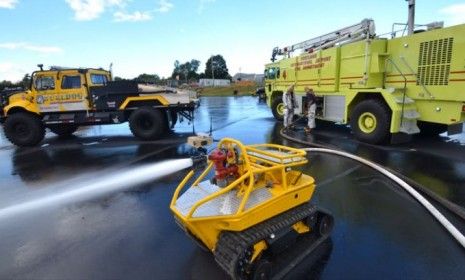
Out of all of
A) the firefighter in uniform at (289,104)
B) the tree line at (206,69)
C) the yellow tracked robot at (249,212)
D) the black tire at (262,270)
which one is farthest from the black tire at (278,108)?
the tree line at (206,69)

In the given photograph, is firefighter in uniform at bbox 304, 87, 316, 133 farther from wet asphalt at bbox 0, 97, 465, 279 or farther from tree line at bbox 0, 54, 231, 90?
tree line at bbox 0, 54, 231, 90

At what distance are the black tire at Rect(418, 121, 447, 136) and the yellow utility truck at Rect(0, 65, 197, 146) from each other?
778 cm

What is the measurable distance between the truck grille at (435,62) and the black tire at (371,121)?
121 cm

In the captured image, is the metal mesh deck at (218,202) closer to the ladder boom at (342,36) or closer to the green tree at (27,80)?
the ladder boom at (342,36)

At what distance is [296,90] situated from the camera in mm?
13422

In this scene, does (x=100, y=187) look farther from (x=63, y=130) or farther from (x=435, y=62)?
(x=435, y=62)

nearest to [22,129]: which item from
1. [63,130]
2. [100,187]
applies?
[63,130]

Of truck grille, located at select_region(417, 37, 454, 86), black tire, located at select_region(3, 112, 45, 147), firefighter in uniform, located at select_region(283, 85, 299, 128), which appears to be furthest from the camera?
firefighter in uniform, located at select_region(283, 85, 299, 128)

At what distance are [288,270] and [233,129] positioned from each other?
31.6ft

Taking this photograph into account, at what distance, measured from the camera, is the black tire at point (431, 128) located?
10.3 meters

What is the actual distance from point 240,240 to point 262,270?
41 centimetres

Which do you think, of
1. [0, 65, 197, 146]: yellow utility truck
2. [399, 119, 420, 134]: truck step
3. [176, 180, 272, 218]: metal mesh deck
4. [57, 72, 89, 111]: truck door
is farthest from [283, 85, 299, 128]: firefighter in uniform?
[176, 180, 272, 218]: metal mesh deck

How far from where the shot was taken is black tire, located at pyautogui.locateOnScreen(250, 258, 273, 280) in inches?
124

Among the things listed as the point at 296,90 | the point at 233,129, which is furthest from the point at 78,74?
the point at 296,90
